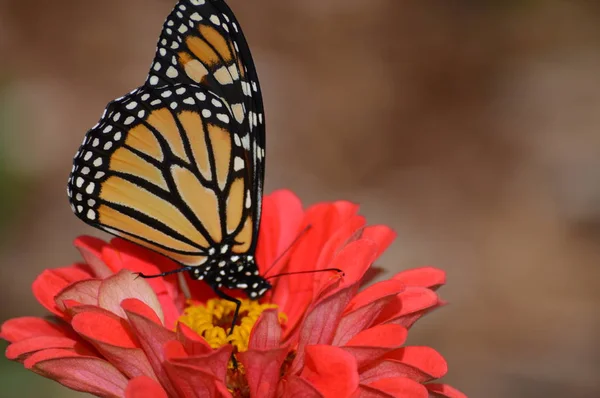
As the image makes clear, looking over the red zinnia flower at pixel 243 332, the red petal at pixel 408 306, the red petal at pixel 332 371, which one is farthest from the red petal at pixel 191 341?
the red petal at pixel 408 306

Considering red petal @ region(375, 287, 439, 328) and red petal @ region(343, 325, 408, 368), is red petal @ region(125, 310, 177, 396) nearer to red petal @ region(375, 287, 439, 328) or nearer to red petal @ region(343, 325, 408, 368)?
red petal @ region(343, 325, 408, 368)

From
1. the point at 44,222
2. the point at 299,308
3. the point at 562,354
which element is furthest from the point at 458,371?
the point at 44,222

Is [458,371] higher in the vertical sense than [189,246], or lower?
higher

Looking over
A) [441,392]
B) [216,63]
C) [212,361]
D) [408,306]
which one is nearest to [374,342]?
[408,306]

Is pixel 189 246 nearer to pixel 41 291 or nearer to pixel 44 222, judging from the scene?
pixel 41 291

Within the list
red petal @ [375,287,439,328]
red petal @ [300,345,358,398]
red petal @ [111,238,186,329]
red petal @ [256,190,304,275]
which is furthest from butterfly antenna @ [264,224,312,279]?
red petal @ [300,345,358,398]

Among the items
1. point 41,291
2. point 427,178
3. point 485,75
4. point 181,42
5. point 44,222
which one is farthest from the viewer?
point 485,75

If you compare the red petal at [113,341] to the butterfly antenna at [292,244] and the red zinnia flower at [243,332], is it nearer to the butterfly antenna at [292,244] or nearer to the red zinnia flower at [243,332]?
the red zinnia flower at [243,332]

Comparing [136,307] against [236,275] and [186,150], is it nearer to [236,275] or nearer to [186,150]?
[236,275]
